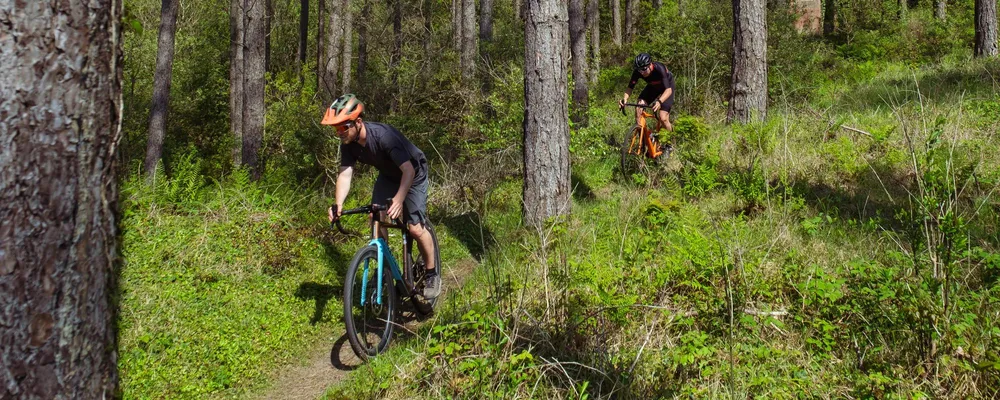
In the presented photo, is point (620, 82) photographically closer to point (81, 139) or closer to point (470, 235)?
point (470, 235)

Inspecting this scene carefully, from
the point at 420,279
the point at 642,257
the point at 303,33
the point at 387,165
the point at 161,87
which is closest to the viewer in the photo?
the point at 387,165

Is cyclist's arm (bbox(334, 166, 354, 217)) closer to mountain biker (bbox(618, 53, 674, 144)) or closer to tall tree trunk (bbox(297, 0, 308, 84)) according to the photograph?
mountain biker (bbox(618, 53, 674, 144))

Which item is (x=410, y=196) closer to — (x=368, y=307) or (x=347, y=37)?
(x=368, y=307)

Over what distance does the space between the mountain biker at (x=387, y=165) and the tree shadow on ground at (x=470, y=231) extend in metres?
1.99

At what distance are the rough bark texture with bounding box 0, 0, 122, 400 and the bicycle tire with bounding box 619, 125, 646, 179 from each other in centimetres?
818

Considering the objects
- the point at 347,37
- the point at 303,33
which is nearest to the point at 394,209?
the point at 347,37

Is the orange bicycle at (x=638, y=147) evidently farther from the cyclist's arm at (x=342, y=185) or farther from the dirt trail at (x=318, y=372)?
the cyclist's arm at (x=342, y=185)

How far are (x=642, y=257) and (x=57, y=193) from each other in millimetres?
4904

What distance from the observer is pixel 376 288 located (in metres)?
5.62

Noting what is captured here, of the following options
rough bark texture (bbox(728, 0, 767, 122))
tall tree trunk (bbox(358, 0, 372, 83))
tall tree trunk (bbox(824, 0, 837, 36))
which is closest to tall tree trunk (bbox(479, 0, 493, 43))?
tall tree trunk (bbox(358, 0, 372, 83))

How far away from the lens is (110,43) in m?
2.16

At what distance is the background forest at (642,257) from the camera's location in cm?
446

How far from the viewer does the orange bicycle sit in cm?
982

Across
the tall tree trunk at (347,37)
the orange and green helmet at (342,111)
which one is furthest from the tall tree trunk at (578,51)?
the orange and green helmet at (342,111)
